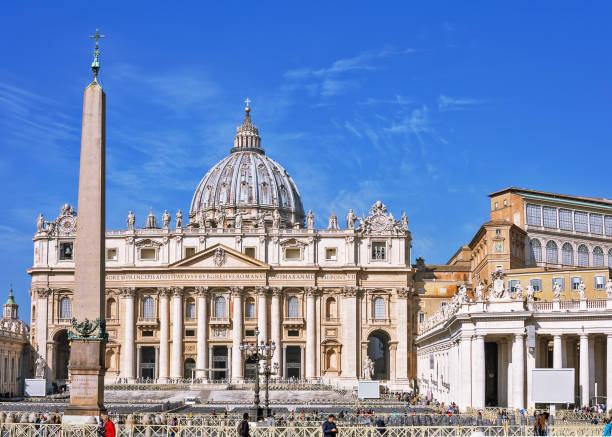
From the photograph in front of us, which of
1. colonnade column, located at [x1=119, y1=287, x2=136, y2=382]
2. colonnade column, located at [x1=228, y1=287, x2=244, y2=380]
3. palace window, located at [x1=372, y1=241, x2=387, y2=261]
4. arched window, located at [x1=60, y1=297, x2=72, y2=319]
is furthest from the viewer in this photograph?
arched window, located at [x1=60, y1=297, x2=72, y2=319]

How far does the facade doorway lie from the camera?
9938 centimetres

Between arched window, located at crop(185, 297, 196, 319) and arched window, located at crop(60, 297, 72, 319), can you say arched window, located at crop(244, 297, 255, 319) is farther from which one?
arched window, located at crop(60, 297, 72, 319)

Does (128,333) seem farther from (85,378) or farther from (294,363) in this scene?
(85,378)

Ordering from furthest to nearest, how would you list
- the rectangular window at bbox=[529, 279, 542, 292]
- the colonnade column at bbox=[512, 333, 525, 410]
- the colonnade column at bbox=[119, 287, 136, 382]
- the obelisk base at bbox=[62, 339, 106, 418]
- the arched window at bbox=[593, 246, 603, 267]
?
the colonnade column at bbox=[119, 287, 136, 382]
the arched window at bbox=[593, 246, 603, 267]
the rectangular window at bbox=[529, 279, 542, 292]
the colonnade column at bbox=[512, 333, 525, 410]
the obelisk base at bbox=[62, 339, 106, 418]

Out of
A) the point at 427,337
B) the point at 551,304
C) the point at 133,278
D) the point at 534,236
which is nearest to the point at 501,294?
the point at 551,304

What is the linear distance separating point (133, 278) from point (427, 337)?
31690mm

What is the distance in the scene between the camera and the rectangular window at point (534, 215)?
88938mm

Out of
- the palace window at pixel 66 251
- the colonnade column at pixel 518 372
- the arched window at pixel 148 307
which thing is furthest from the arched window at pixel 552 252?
the palace window at pixel 66 251

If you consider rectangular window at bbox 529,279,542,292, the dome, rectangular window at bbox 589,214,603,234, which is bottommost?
rectangular window at bbox 529,279,542,292

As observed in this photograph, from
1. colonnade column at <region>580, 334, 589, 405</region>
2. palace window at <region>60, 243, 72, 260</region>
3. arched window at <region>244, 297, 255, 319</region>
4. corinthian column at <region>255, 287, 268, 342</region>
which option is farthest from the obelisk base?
palace window at <region>60, 243, 72, 260</region>

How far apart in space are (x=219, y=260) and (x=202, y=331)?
7203 mm

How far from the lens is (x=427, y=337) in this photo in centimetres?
8431

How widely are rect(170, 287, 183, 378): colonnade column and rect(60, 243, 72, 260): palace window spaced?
12.4 m

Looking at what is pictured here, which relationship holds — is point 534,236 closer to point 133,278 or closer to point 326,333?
point 326,333
